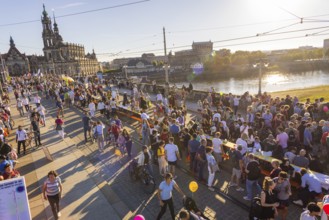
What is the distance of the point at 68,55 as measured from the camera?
407 feet

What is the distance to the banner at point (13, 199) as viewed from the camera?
6432mm

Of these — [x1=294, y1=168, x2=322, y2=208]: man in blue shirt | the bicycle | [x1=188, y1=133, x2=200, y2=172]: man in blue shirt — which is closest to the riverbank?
[x1=188, y1=133, x2=200, y2=172]: man in blue shirt

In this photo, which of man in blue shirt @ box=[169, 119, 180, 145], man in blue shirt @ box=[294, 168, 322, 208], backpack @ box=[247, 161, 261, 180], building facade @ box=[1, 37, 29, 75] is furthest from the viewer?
building facade @ box=[1, 37, 29, 75]

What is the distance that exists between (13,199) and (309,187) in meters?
7.64

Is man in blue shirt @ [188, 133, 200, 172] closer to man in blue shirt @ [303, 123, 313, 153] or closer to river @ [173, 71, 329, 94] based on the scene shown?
man in blue shirt @ [303, 123, 313, 153]

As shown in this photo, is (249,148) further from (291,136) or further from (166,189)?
(166,189)

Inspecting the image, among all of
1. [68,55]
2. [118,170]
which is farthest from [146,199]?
[68,55]

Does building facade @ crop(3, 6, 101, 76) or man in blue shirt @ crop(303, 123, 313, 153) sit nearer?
man in blue shirt @ crop(303, 123, 313, 153)

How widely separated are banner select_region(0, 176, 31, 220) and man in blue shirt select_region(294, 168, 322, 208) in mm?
7273

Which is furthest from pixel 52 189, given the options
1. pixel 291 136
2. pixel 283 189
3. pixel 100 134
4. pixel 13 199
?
pixel 291 136

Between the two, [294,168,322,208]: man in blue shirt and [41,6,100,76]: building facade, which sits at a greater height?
[41,6,100,76]: building facade

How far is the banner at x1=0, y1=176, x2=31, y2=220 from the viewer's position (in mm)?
6432

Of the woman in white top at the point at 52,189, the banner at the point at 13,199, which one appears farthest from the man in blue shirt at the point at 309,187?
the banner at the point at 13,199

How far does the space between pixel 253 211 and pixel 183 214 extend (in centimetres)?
200
